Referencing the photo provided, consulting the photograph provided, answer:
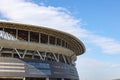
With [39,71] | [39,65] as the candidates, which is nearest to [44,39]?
[39,65]

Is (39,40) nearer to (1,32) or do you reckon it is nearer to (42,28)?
(42,28)

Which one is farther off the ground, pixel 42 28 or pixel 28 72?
pixel 42 28

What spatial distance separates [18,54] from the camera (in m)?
59.3

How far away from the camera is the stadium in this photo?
5688 centimetres

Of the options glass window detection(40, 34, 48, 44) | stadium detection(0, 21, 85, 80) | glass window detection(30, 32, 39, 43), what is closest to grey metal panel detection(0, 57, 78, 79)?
stadium detection(0, 21, 85, 80)

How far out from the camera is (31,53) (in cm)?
6212

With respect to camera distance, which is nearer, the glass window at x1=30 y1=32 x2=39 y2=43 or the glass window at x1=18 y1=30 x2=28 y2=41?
the glass window at x1=18 y1=30 x2=28 y2=41

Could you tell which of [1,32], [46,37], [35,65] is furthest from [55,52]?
[1,32]

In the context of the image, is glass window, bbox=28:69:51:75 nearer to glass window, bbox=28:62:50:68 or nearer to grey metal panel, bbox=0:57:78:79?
grey metal panel, bbox=0:57:78:79

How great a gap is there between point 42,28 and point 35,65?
8346mm

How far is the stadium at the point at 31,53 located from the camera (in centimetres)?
5688

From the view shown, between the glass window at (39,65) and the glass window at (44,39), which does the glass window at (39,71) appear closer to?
the glass window at (39,65)

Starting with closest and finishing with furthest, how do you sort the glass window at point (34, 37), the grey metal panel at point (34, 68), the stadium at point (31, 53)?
the grey metal panel at point (34, 68) < the stadium at point (31, 53) < the glass window at point (34, 37)

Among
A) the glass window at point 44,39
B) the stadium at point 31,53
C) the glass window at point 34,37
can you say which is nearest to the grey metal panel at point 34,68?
the stadium at point 31,53
